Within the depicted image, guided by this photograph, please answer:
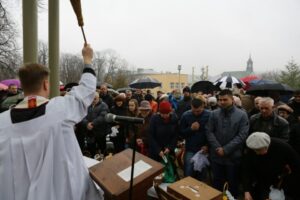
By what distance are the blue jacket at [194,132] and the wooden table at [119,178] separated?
2504mm

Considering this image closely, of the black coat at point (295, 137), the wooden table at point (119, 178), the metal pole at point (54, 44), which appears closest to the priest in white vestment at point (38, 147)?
the wooden table at point (119, 178)

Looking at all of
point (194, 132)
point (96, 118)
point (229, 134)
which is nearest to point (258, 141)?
point (229, 134)

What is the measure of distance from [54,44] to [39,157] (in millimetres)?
5988

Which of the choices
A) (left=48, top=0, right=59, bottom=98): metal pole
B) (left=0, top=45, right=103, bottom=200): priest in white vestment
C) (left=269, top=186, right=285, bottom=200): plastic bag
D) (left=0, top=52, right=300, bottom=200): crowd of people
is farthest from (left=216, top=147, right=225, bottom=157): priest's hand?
(left=48, top=0, right=59, bottom=98): metal pole

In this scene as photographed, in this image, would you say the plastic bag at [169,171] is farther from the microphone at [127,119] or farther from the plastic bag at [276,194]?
the microphone at [127,119]

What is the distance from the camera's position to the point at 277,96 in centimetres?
649

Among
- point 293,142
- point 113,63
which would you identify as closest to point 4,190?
point 293,142

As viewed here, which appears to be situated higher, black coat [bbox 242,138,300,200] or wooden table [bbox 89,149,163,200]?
wooden table [bbox 89,149,163,200]

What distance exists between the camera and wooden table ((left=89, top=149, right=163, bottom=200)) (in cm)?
239

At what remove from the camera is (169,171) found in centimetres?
463

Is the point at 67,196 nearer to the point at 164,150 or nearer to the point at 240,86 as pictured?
the point at 164,150

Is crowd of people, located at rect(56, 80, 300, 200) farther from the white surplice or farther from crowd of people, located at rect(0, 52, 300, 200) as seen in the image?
the white surplice

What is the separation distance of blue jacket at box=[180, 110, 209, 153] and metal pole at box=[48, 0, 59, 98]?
3513 millimetres

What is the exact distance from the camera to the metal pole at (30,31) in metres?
6.52
